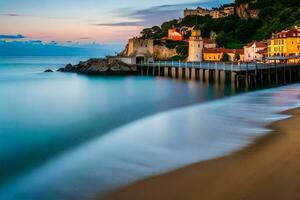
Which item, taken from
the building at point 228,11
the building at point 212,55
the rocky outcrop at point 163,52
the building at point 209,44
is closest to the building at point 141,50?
the rocky outcrop at point 163,52

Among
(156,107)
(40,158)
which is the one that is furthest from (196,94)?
(40,158)

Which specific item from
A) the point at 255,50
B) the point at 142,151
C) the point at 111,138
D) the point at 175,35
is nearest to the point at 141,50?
the point at 255,50

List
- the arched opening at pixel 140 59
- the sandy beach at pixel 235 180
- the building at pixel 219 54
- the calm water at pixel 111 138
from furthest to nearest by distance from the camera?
1. the arched opening at pixel 140 59
2. the building at pixel 219 54
3. the calm water at pixel 111 138
4. the sandy beach at pixel 235 180

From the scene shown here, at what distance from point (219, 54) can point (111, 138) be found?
38208mm

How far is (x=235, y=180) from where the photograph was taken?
698 centimetres

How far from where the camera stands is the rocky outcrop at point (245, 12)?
68.7m

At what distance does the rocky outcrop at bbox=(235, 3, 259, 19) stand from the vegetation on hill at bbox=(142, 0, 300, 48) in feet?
1.58

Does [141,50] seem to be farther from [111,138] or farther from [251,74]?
[111,138]

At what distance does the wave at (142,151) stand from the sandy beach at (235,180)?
1.20ft

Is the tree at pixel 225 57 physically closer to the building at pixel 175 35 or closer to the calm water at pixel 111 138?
the building at pixel 175 35

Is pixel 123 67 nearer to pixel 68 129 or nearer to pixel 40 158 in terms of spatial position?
pixel 68 129

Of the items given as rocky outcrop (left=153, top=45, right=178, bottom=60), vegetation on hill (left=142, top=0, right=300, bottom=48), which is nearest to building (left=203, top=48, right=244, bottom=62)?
vegetation on hill (left=142, top=0, right=300, bottom=48)

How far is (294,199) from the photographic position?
6.06 m

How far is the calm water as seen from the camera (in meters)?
7.62
